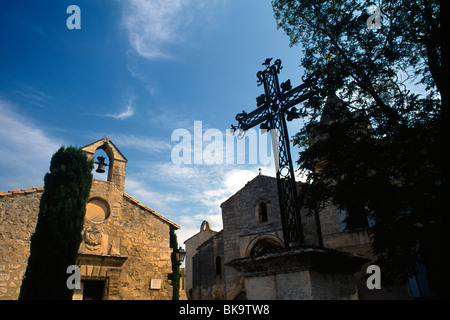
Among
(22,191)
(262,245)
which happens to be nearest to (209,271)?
(262,245)

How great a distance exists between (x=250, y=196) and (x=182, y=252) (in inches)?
363

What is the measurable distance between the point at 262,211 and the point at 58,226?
1291 cm

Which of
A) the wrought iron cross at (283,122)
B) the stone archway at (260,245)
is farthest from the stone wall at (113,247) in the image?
the wrought iron cross at (283,122)

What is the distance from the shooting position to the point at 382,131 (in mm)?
5816

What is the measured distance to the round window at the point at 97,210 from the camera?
37.9 feet

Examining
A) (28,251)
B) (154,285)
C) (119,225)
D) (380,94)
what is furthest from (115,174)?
(380,94)

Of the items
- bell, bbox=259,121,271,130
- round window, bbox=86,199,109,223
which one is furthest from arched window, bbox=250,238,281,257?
bell, bbox=259,121,271,130

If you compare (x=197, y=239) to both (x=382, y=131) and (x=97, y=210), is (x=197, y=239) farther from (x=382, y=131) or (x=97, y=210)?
(x=382, y=131)

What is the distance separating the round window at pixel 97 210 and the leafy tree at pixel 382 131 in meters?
8.64

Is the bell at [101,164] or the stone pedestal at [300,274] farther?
the bell at [101,164]

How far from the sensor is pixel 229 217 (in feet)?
66.2

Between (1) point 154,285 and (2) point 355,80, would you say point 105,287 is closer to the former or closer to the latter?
(1) point 154,285

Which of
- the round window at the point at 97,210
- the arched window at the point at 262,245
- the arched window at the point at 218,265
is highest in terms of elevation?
the round window at the point at 97,210

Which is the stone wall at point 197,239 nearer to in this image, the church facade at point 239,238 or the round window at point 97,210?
the church facade at point 239,238
